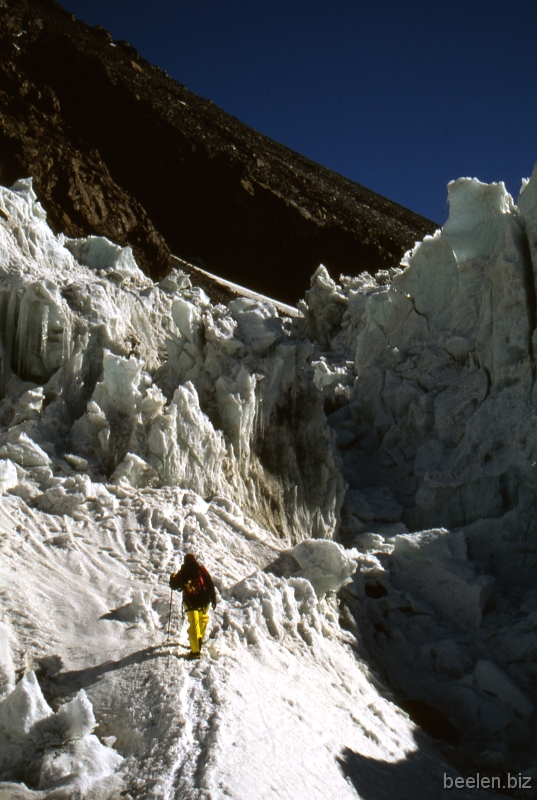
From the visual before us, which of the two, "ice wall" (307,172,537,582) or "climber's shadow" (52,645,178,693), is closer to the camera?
"climber's shadow" (52,645,178,693)

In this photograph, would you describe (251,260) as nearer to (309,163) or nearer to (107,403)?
(309,163)

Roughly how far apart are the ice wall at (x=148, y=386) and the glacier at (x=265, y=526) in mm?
37

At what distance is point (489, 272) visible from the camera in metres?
11.4

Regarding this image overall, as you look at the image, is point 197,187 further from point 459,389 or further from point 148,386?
point 148,386

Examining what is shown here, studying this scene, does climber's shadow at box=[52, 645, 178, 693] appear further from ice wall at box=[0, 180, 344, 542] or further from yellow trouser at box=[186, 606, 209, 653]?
ice wall at box=[0, 180, 344, 542]

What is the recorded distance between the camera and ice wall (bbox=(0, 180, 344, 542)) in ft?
26.2

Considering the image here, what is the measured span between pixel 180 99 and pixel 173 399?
46621 mm

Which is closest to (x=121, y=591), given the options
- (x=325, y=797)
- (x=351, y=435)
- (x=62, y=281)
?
(x=325, y=797)

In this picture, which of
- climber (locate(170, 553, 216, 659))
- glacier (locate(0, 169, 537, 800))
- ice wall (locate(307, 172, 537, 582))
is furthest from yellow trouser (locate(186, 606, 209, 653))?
ice wall (locate(307, 172, 537, 582))

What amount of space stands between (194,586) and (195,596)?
0.25ft

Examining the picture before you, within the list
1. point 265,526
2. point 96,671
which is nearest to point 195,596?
point 96,671

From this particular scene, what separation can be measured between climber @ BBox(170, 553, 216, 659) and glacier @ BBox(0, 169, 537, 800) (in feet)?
0.57

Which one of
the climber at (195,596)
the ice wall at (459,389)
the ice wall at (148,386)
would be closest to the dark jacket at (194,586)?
the climber at (195,596)

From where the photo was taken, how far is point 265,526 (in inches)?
343
